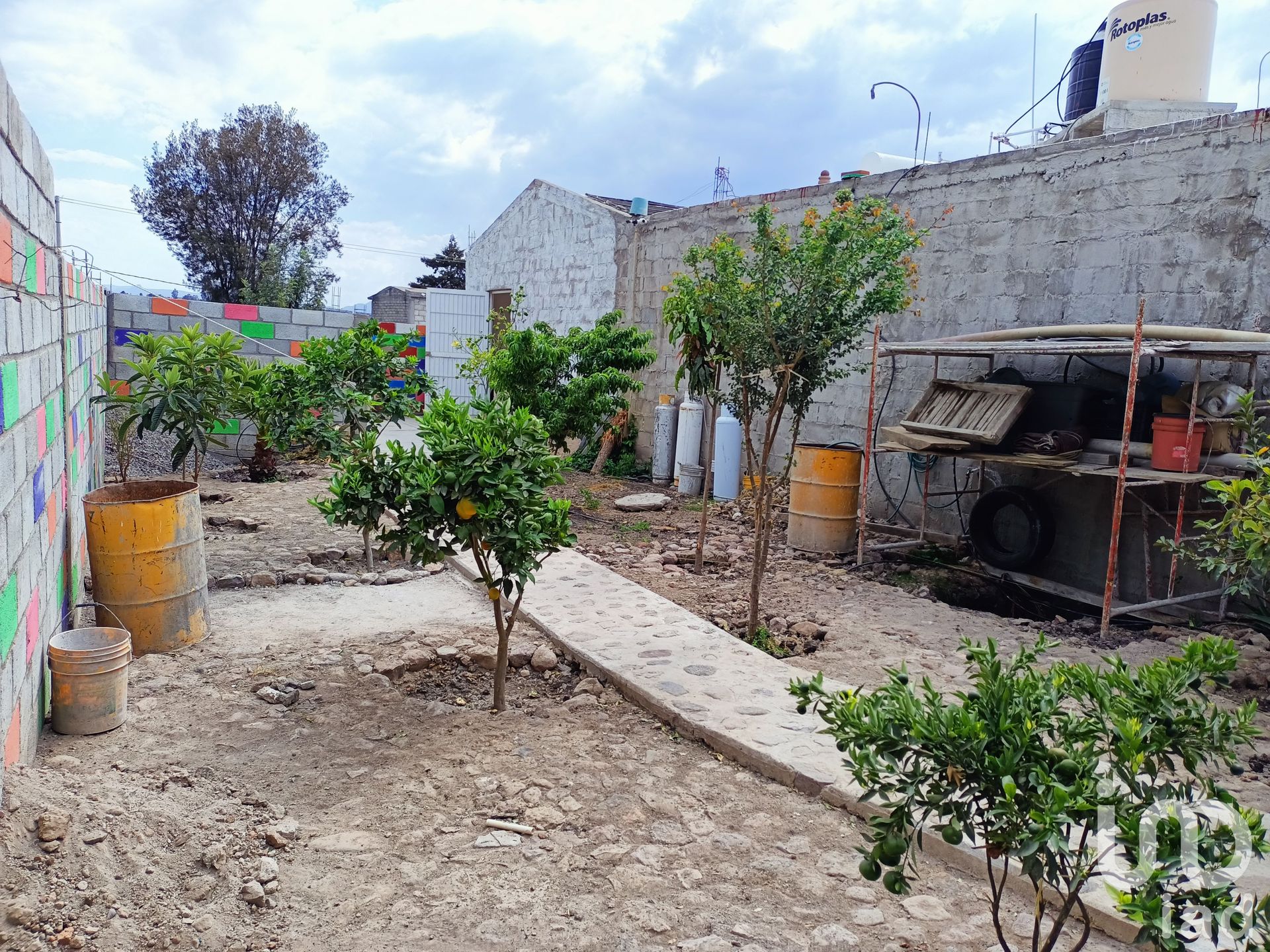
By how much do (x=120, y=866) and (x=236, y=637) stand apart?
225 cm

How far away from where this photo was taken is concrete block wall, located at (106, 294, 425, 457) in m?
9.70

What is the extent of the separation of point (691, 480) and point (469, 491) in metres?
6.33

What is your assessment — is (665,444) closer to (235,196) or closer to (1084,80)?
(1084,80)

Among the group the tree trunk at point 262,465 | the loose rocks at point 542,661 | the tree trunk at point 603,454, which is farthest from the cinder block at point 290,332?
the loose rocks at point 542,661

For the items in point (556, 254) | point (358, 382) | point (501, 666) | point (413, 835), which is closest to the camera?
point (413, 835)

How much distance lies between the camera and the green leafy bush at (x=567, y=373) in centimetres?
839

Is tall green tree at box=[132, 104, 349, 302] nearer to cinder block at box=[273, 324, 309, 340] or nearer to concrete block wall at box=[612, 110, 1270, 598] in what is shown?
cinder block at box=[273, 324, 309, 340]

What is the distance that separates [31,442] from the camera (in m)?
3.20

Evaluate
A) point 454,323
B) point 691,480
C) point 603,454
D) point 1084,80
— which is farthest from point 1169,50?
point 454,323

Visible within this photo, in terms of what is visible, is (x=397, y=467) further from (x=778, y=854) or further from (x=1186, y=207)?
(x=1186, y=207)

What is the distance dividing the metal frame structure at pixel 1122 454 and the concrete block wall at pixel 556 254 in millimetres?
5833

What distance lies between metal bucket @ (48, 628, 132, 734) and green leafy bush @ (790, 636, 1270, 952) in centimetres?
279

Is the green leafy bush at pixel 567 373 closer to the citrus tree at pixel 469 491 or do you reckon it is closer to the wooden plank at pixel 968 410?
the wooden plank at pixel 968 410

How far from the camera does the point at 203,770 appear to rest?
10.5 ft
